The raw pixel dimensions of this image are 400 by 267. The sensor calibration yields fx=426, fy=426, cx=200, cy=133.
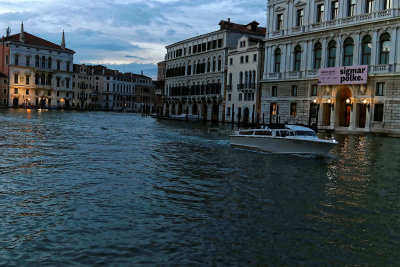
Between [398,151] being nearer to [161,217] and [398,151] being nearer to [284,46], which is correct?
[161,217]

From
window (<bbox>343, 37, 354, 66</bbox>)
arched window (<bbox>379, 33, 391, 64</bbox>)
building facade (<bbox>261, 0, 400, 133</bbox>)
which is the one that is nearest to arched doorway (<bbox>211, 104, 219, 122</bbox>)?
building facade (<bbox>261, 0, 400, 133</bbox>)

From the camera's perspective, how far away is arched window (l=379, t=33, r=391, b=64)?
35.2 m

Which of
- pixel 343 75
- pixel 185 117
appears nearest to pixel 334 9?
pixel 343 75

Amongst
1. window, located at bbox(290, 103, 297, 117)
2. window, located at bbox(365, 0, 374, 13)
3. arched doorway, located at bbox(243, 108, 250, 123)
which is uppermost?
window, located at bbox(365, 0, 374, 13)

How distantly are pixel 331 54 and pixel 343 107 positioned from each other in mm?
5187

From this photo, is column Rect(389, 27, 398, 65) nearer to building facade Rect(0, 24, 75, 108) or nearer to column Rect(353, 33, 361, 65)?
column Rect(353, 33, 361, 65)

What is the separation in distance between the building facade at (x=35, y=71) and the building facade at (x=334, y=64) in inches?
2485

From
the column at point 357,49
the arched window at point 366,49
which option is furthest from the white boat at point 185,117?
the arched window at point 366,49

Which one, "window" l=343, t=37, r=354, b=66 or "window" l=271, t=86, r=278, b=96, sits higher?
"window" l=343, t=37, r=354, b=66

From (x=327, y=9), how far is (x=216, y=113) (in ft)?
85.0

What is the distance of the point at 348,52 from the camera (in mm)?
38688


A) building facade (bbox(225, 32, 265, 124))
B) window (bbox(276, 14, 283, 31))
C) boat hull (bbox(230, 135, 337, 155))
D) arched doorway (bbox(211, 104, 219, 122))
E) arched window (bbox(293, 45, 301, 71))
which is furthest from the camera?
arched doorway (bbox(211, 104, 219, 122))

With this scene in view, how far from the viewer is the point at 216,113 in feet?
206

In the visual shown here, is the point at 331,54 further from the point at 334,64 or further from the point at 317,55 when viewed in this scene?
the point at 317,55
